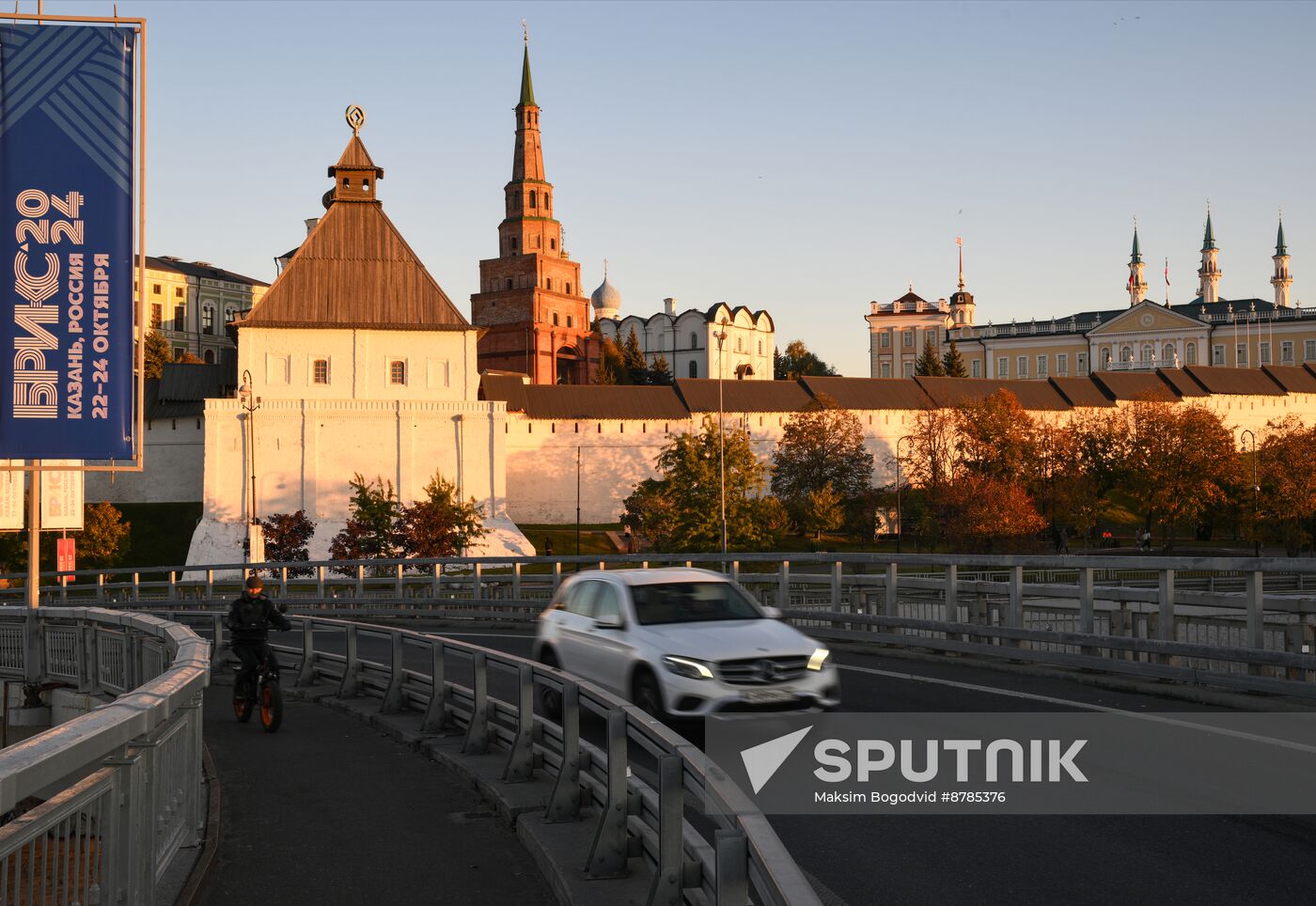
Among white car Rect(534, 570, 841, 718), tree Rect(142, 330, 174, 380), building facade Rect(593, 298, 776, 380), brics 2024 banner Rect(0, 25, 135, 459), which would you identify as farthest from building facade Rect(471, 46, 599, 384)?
white car Rect(534, 570, 841, 718)

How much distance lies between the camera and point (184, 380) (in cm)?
9700

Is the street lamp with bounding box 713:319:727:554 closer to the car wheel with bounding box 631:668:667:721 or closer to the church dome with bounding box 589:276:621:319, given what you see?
the car wheel with bounding box 631:668:667:721

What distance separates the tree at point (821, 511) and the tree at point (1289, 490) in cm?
2634

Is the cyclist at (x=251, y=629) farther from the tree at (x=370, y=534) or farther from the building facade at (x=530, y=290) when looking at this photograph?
the building facade at (x=530, y=290)

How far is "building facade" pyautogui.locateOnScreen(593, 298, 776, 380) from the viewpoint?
17662 cm

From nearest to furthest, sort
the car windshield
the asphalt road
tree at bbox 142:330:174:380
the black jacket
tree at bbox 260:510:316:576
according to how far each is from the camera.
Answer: the asphalt road, the car windshield, the black jacket, tree at bbox 260:510:316:576, tree at bbox 142:330:174:380

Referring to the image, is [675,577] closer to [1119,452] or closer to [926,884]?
[926,884]

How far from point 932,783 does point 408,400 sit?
3099 inches

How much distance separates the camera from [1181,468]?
9419 cm

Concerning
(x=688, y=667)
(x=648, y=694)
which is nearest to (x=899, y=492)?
(x=648, y=694)

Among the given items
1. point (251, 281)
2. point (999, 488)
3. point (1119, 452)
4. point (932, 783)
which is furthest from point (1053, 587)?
point (251, 281)

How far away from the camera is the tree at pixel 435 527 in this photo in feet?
222

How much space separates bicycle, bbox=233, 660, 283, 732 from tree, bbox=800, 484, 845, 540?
251 ft

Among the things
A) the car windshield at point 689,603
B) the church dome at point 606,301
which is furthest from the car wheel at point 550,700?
the church dome at point 606,301
